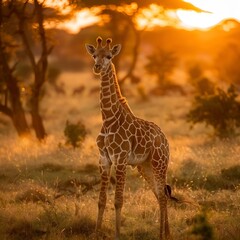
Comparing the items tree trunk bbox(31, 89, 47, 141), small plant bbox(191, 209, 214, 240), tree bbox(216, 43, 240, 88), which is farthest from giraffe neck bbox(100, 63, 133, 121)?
tree bbox(216, 43, 240, 88)

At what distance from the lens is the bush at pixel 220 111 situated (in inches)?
712

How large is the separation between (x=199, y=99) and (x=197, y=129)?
228 cm

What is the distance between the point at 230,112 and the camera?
18.2 metres

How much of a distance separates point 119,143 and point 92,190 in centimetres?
329

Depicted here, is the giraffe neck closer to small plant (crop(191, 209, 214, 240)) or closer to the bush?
small plant (crop(191, 209, 214, 240))

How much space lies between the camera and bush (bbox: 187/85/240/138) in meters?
18.1

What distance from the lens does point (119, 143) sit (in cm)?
880

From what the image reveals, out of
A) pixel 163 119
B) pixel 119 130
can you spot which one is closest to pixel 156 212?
pixel 119 130

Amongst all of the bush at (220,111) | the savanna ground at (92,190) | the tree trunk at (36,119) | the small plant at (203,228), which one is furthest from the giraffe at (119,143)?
the tree trunk at (36,119)

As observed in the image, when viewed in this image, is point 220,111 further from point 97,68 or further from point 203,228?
point 203,228

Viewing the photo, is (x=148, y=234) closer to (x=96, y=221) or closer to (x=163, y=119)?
(x=96, y=221)

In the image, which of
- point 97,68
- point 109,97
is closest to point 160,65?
point 109,97

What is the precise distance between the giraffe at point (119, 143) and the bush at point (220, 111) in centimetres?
899

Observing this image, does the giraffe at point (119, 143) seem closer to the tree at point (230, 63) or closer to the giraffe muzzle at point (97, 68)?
the giraffe muzzle at point (97, 68)
